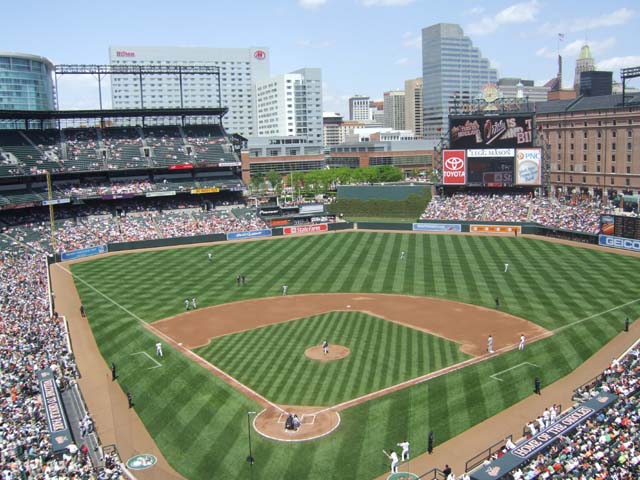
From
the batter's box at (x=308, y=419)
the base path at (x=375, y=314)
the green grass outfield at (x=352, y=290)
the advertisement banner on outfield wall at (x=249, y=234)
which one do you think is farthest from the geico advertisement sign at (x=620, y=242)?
the batter's box at (x=308, y=419)

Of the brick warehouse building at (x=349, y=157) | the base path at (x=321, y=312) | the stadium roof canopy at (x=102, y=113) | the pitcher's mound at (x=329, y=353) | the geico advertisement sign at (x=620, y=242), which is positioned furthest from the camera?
the brick warehouse building at (x=349, y=157)

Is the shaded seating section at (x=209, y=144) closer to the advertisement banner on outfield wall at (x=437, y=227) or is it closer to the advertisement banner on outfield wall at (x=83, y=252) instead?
the advertisement banner on outfield wall at (x=83, y=252)

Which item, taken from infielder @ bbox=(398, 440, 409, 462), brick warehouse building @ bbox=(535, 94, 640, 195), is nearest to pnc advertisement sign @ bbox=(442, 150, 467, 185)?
brick warehouse building @ bbox=(535, 94, 640, 195)

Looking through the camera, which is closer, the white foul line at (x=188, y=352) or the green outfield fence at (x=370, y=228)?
the white foul line at (x=188, y=352)

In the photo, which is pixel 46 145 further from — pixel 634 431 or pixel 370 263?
pixel 634 431

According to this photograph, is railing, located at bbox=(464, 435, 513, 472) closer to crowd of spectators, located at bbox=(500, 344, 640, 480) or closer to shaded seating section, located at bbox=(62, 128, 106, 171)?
crowd of spectators, located at bbox=(500, 344, 640, 480)

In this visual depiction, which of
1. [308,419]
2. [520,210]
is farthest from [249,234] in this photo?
[308,419]

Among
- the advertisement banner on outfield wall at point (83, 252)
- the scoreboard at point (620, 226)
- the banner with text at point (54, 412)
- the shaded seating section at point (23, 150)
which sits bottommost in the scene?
the banner with text at point (54, 412)
